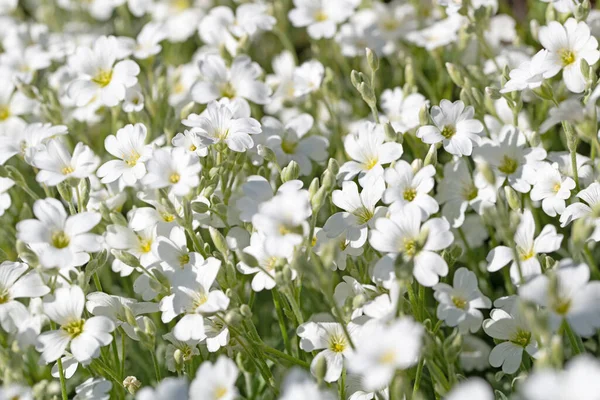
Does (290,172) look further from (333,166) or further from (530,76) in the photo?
(530,76)

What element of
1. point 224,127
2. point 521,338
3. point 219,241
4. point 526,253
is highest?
point 224,127

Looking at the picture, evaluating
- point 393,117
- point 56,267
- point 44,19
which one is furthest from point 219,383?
point 44,19

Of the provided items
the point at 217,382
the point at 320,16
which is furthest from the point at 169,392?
the point at 320,16

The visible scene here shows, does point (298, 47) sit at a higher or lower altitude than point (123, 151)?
lower

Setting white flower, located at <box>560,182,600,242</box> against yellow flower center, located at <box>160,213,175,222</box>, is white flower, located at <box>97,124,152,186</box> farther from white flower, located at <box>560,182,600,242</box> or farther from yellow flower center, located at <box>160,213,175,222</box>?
white flower, located at <box>560,182,600,242</box>

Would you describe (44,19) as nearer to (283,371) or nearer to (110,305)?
(110,305)

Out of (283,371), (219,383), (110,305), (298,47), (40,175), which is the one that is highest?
(40,175)

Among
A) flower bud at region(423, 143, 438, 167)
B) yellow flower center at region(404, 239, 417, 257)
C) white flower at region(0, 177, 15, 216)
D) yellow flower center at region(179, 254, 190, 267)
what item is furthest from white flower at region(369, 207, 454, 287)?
white flower at region(0, 177, 15, 216)
